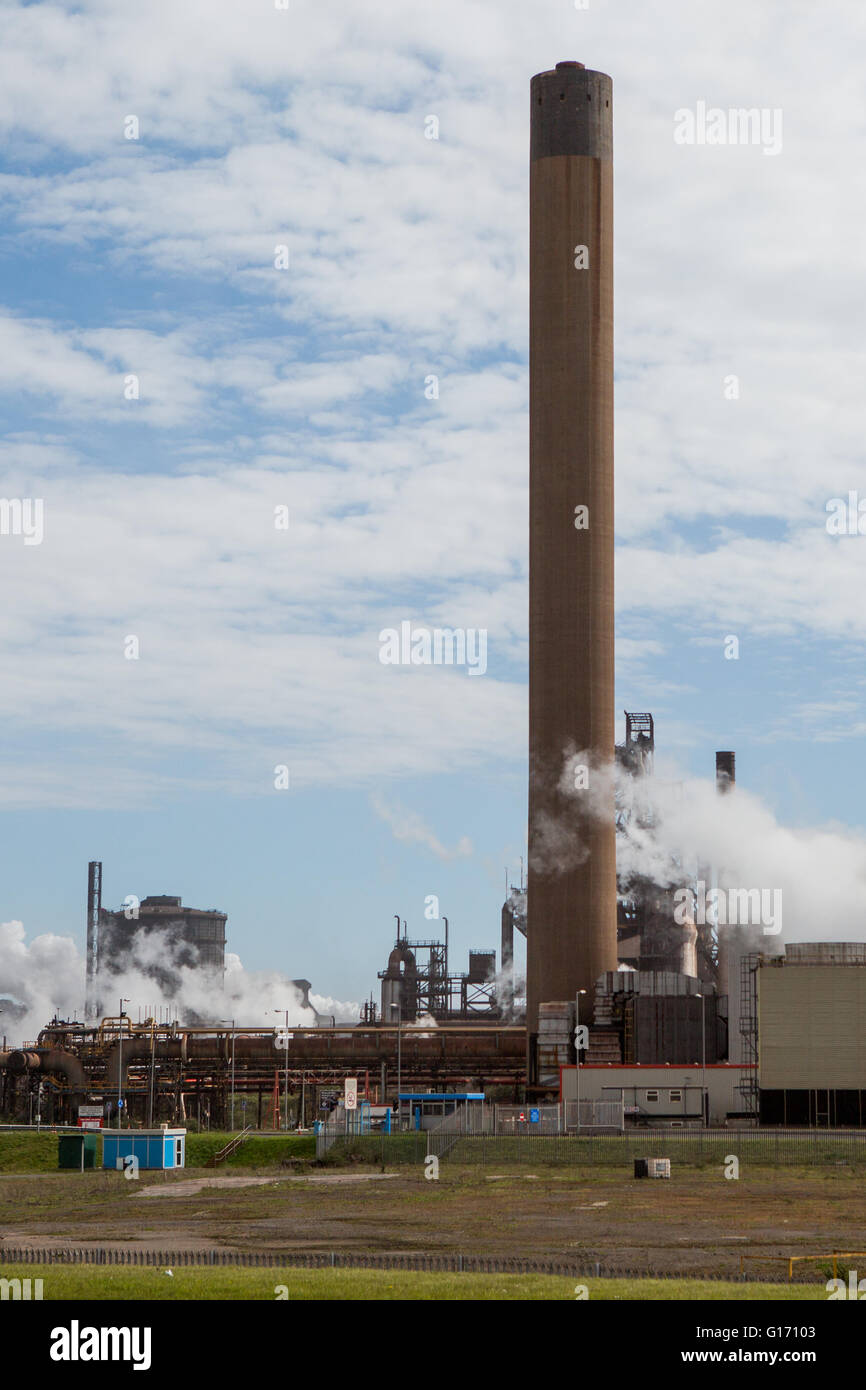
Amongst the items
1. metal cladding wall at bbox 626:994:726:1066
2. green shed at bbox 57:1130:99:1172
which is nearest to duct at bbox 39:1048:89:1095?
green shed at bbox 57:1130:99:1172

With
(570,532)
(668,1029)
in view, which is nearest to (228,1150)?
(668,1029)

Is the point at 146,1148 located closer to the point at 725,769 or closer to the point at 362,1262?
the point at 362,1262

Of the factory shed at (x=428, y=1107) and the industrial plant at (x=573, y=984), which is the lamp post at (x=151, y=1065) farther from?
the factory shed at (x=428, y=1107)

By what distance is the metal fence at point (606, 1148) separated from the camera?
5491 cm

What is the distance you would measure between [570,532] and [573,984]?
81.2 ft

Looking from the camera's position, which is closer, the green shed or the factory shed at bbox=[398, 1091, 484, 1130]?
the green shed

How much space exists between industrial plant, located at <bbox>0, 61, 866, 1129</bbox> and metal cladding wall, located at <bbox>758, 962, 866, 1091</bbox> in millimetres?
92

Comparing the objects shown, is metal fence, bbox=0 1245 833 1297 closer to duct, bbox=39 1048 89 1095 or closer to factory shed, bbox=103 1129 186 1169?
factory shed, bbox=103 1129 186 1169

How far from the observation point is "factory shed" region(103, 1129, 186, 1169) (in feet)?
203

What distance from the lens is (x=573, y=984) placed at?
84.7m
